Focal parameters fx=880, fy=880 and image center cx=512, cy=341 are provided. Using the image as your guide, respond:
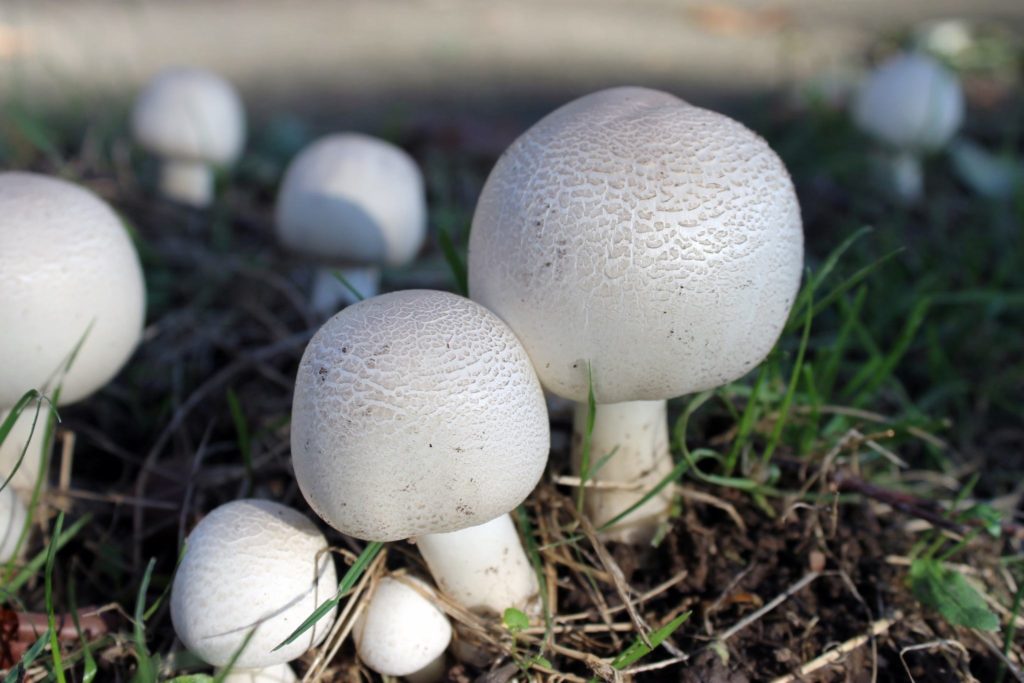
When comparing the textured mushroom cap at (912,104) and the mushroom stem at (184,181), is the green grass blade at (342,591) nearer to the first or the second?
the mushroom stem at (184,181)

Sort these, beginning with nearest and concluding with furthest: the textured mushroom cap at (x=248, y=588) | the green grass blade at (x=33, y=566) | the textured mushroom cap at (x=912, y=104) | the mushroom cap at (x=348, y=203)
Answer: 1. the textured mushroom cap at (x=248, y=588)
2. the green grass blade at (x=33, y=566)
3. the mushroom cap at (x=348, y=203)
4. the textured mushroom cap at (x=912, y=104)

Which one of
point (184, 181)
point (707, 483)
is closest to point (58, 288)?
point (707, 483)

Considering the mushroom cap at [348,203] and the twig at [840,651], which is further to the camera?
the mushroom cap at [348,203]

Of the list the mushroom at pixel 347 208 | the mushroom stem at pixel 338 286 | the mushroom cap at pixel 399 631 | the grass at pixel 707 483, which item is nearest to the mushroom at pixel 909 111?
the grass at pixel 707 483

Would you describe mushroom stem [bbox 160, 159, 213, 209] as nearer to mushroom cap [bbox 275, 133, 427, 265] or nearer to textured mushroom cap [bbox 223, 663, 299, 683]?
mushroom cap [bbox 275, 133, 427, 265]

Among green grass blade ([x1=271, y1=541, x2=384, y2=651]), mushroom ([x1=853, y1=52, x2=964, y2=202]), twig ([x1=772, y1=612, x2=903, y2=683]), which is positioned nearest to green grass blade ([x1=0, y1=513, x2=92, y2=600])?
green grass blade ([x1=271, y1=541, x2=384, y2=651])

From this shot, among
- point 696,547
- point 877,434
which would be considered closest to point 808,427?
point 877,434
